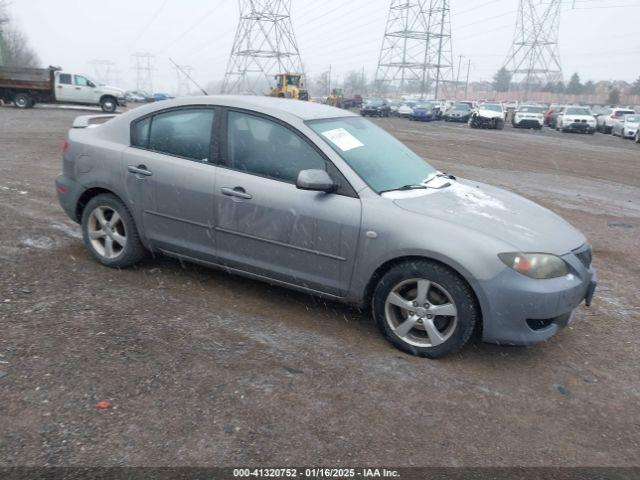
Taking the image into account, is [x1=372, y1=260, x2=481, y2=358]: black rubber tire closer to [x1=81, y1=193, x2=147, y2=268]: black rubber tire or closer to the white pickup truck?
[x1=81, y1=193, x2=147, y2=268]: black rubber tire

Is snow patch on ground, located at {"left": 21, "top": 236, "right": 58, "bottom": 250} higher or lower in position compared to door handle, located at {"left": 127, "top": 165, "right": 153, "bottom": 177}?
lower

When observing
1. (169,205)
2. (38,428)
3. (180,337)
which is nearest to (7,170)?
(169,205)

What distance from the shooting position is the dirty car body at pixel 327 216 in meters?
3.40

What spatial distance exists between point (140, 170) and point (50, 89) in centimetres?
2965

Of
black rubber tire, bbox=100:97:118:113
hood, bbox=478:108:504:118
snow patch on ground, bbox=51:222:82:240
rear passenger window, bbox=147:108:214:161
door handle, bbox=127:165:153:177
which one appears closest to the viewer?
rear passenger window, bbox=147:108:214:161

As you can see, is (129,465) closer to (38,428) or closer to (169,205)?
(38,428)

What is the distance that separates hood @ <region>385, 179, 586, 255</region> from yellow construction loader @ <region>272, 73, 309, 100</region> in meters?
38.8

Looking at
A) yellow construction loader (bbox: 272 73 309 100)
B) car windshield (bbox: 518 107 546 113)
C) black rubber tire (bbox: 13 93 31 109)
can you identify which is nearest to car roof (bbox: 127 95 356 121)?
black rubber tire (bbox: 13 93 31 109)

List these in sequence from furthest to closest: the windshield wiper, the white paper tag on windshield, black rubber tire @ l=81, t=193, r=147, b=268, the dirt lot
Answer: black rubber tire @ l=81, t=193, r=147, b=268 < the white paper tag on windshield < the windshield wiper < the dirt lot

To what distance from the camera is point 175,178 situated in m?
4.28

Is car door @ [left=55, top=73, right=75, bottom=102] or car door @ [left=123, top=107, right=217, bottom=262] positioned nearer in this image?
car door @ [left=123, top=107, right=217, bottom=262]

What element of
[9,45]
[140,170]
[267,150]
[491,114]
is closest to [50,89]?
[491,114]

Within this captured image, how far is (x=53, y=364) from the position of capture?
3.23 meters

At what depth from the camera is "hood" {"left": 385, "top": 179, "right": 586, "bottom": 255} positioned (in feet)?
11.4
